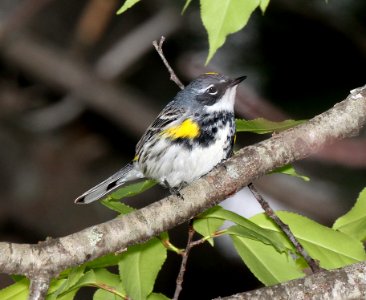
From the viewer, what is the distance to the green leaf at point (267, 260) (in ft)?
9.83

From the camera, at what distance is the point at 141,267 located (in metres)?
2.96

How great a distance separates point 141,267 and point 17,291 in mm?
475

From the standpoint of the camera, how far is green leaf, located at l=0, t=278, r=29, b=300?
2920mm

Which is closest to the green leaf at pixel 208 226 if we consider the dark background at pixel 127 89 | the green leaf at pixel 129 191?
the green leaf at pixel 129 191

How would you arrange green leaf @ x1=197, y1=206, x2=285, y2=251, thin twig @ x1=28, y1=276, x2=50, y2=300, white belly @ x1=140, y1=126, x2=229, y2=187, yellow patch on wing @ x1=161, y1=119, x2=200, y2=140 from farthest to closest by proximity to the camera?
1. yellow patch on wing @ x1=161, y1=119, x2=200, y2=140
2. white belly @ x1=140, y1=126, x2=229, y2=187
3. green leaf @ x1=197, y1=206, x2=285, y2=251
4. thin twig @ x1=28, y1=276, x2=50, y2=300

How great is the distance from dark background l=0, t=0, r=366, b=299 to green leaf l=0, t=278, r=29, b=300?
134 inches

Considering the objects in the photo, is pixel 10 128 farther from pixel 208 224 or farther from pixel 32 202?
pixel 208 224

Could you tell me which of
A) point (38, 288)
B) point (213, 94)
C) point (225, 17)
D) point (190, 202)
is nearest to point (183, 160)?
point (213, 94)

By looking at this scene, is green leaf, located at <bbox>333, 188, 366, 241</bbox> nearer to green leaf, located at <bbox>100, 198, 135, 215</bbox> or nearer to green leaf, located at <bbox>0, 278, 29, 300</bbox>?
green leaf, located at <bbox>100, 198, 135, 215</bbox>

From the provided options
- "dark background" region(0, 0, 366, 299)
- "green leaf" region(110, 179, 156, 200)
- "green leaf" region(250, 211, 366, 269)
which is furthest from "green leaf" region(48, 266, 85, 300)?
"dark background" region(0, 0, 366, 299)

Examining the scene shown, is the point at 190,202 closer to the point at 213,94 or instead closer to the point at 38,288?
the point at 38,288

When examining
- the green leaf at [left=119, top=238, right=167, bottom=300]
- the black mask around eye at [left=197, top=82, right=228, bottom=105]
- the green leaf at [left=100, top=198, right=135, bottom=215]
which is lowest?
the black mask around eye at [left=197, top=82, right=228, bottom=105]

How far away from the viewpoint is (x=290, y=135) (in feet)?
10.9

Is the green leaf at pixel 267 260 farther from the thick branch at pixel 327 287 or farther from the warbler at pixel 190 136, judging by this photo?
the warbler at pixel 190 136
